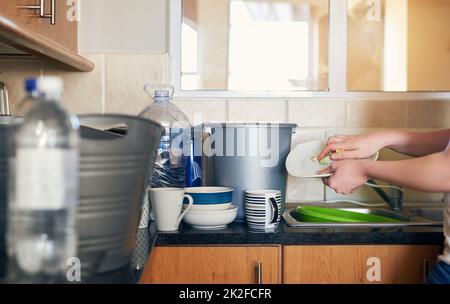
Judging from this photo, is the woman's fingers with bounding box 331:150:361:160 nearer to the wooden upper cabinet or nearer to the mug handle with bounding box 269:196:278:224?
the mug handle with bounding box 269:196:278:224

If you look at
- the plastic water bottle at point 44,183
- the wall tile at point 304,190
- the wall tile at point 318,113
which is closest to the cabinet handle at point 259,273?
the wall tile at point 304,190

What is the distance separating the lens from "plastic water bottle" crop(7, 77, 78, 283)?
21cm

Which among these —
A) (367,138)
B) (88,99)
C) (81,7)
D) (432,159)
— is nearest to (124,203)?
(432,159)

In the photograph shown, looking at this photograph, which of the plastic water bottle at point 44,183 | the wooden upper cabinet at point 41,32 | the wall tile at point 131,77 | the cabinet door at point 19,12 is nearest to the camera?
the plastic water bottle at point 44,183

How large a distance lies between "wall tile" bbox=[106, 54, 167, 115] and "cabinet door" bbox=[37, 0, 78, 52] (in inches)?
4.8

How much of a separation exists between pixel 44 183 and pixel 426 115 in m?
1.54

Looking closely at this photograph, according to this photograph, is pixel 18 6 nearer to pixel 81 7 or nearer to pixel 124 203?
pixel 81 7

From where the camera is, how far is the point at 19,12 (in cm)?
107

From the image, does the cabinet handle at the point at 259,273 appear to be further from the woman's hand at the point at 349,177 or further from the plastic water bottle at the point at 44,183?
the plastic water bottle at the point at 44,183

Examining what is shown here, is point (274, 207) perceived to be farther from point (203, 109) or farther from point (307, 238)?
point (203, 109)

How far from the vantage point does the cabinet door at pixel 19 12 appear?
97cm

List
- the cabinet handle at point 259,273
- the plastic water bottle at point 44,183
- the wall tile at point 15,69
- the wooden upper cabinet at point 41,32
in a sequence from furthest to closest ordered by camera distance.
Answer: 1. the wall tile at point 15,69
2. the cabinet handle at point 259,273
3. the wooden upper cabinet at point 41,32
4. the plastic water bottle at point 44,183

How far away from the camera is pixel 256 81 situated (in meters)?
1.59

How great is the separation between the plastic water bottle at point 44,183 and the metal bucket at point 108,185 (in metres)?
0.03
